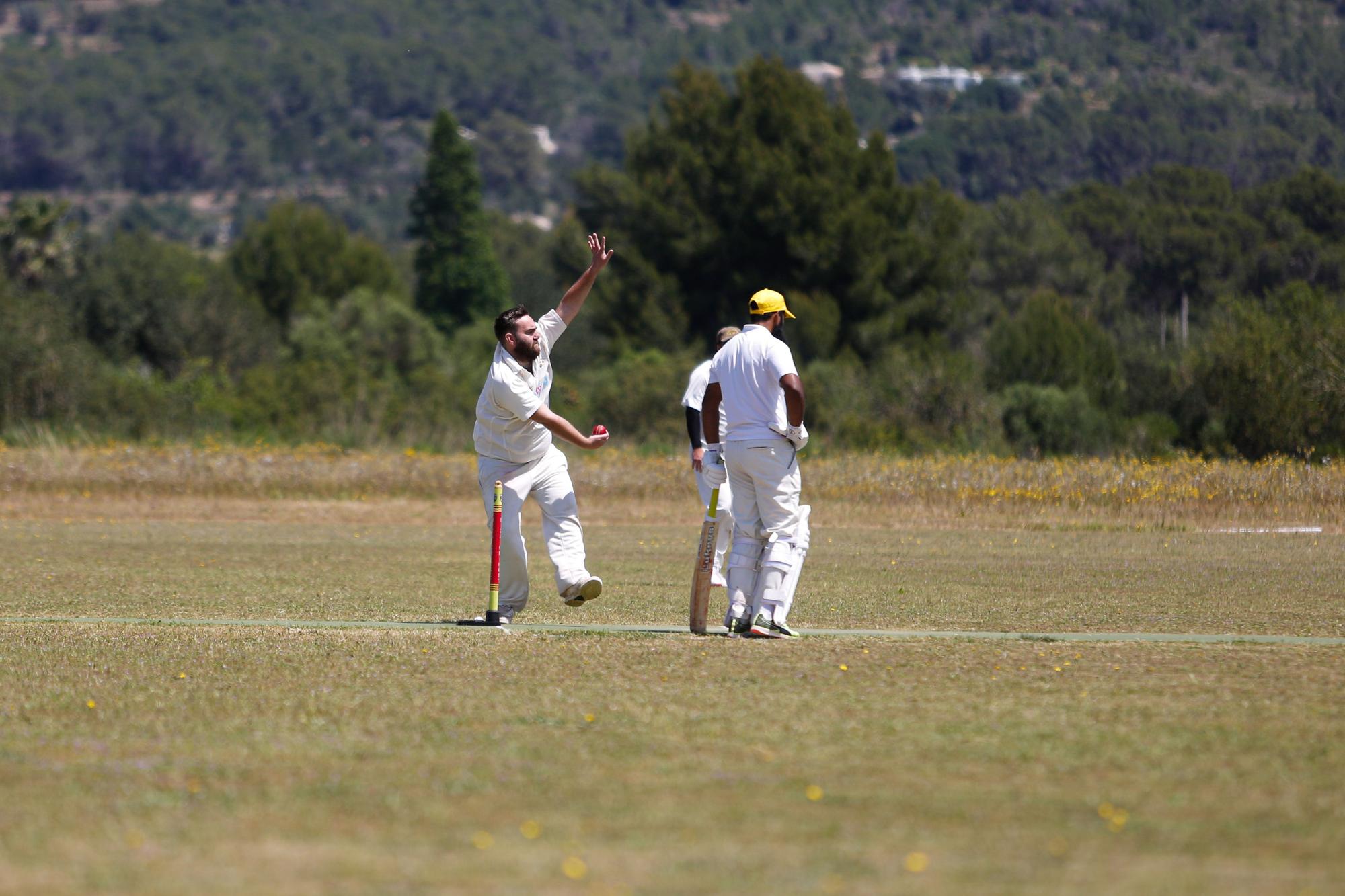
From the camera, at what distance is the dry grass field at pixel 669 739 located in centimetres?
551

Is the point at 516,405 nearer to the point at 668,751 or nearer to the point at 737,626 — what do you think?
the point at 737,626

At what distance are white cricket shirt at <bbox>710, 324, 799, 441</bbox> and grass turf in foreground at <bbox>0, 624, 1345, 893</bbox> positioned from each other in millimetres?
1382

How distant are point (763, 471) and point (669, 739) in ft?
11.1

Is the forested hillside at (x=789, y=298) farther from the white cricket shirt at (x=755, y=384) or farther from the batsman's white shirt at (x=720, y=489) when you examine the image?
the white cricket shirt at (x=755, y=384)

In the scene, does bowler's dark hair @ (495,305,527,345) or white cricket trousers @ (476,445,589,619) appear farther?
white cricket trousers @ (476,445,589,619)

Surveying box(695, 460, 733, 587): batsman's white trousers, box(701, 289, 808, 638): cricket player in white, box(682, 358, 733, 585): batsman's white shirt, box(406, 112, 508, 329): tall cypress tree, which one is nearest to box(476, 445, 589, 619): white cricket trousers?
box(701, 289, 808, 638): cricket player in white

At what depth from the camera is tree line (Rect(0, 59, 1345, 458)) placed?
129ft

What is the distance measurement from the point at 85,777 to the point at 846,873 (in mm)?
3271

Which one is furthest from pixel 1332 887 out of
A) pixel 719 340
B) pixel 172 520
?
pixel 172 520

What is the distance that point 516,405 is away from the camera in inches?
436

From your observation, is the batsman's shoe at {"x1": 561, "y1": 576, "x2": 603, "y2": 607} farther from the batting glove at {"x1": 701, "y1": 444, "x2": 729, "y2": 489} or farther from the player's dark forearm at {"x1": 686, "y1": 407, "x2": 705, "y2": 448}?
the player's dark forearm at {"x1": 686, "y1": 407, "x2": 705, "y2": 448}

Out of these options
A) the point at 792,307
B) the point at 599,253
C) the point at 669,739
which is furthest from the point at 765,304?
the point at 792,307

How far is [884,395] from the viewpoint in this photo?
4141cm

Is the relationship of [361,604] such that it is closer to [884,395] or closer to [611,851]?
[611,851]
